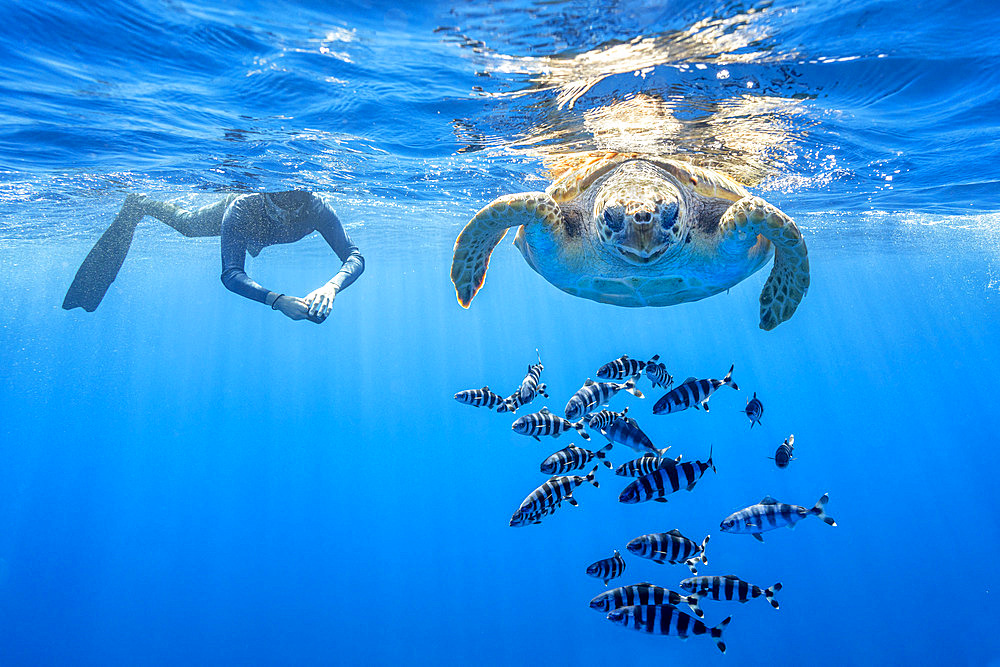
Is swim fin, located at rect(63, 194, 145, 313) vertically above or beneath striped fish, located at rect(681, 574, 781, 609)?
above

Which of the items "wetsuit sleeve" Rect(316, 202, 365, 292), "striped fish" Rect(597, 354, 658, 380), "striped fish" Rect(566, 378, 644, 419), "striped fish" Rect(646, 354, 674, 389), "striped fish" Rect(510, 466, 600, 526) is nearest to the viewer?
"striped fish" Rect(510, 466, 600, 526)

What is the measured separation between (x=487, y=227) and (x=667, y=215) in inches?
66.6

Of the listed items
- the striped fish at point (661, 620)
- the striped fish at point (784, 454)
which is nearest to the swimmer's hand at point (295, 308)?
the striped fish at point (661, 620)

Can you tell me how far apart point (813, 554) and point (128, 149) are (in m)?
29.7

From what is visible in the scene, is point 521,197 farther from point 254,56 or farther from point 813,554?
point 813,554

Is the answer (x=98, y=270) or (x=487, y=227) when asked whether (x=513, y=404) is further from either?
(x=98, y=270)

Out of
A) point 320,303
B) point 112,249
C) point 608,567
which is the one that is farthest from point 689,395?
point 112,249

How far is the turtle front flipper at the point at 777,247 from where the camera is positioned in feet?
13.6

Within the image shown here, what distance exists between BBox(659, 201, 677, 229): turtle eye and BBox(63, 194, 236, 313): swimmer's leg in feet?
25.6

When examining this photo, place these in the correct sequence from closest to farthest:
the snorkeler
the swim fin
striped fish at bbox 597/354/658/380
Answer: striped fish at bbox 597/354/658/380 < the snorkeler < the swim fin

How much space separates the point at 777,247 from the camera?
464 cm

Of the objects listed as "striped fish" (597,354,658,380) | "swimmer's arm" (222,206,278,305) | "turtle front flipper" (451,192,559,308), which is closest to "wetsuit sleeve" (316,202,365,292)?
"swimmer's arm" (222,206,278,305)

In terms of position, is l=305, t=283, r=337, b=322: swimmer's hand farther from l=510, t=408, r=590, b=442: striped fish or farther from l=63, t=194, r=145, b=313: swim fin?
l=63, t=194, r=145, b=313: swim fin

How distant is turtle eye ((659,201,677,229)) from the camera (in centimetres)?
428
